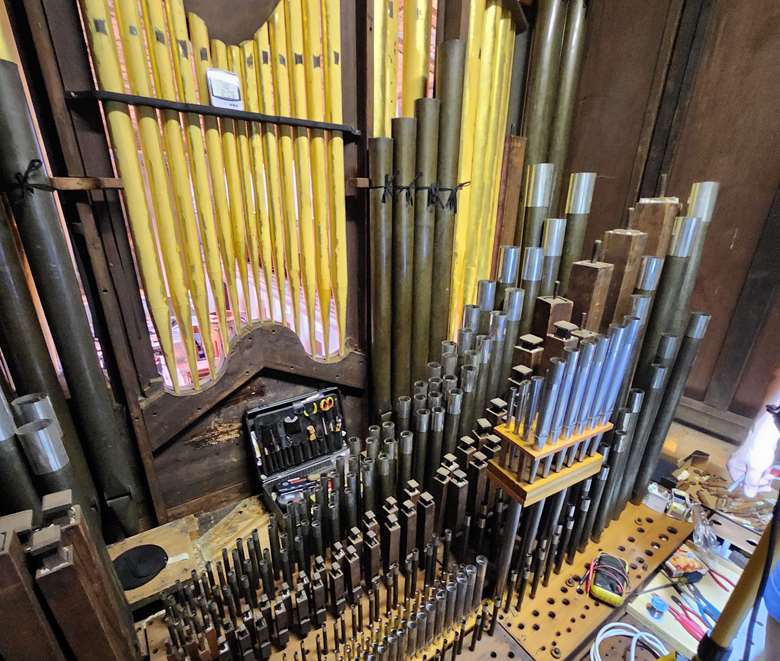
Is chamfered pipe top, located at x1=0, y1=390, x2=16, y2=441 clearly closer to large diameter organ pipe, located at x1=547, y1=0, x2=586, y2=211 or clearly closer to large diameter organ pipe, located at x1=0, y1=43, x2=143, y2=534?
large diameter organ pipe, located at x1=0, y1=43, x2=143, y2=534

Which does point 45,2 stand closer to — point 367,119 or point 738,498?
point 367,119

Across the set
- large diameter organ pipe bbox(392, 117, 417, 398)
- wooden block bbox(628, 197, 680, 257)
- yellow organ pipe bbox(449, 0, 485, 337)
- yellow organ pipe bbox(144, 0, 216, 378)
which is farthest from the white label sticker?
wooden block bbox(628, 197, 680, 257)

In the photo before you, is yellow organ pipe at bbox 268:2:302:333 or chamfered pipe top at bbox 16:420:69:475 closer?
chamfered pipe top at bbox 16:420:69:475

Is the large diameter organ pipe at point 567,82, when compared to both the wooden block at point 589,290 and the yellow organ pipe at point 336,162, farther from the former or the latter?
the wooden block at point 589,290

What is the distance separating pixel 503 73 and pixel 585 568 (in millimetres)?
2456

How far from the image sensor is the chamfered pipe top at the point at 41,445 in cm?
81

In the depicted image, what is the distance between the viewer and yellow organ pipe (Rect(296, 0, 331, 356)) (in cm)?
150

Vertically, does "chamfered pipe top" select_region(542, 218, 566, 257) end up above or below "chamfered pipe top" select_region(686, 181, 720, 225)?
below

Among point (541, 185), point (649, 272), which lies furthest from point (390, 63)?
point (649, 272)

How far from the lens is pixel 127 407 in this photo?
4.81ft

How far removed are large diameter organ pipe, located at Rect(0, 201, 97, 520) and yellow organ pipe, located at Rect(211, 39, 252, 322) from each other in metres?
0.65

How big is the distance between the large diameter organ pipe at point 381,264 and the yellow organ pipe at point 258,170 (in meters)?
0.47

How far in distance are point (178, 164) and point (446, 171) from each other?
1.14m

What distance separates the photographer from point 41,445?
0.81 metres
